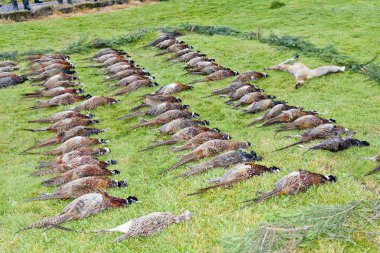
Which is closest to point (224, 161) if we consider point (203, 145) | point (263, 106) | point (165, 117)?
point (203, 145)

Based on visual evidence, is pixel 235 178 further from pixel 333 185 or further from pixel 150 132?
pixel 150 132

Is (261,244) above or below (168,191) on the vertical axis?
above

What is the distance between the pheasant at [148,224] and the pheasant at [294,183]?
1.06 m

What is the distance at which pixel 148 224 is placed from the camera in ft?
19.5

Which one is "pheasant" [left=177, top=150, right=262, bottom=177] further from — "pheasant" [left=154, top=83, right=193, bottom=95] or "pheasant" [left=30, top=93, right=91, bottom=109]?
"pheasant" [left=30, top=93, right=91, bottom=109]

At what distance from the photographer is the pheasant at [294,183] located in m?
6.46

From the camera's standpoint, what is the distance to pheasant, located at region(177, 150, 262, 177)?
7.78 meters

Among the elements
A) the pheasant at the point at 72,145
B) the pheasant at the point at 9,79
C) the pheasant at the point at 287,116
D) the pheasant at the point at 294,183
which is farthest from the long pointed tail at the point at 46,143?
the pheasant at the point at 9,79

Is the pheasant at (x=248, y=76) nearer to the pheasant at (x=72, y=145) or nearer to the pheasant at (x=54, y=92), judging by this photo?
the pheasant at (x=54, y=92)

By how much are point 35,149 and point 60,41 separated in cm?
1311

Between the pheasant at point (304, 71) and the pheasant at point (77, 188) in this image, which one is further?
the pheasant at point (304, 71)

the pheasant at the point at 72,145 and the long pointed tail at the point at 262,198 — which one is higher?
the long pointed tail at the point at 262,198

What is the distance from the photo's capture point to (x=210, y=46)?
717 inches

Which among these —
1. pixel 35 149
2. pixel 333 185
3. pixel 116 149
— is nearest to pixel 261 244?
pixel 333 185
